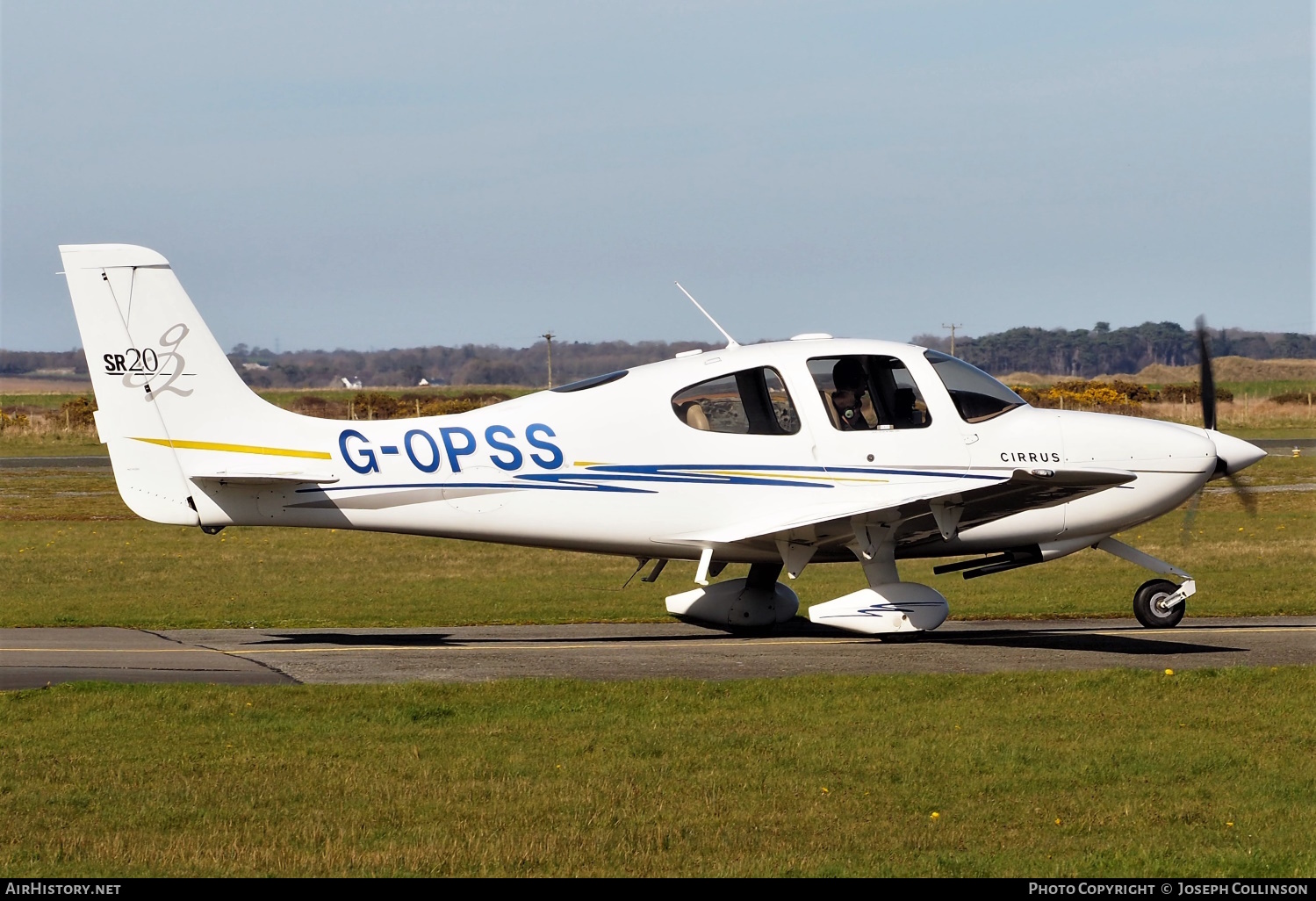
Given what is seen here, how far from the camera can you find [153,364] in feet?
44.6

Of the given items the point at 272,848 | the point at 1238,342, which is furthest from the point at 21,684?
the point at 1238,342

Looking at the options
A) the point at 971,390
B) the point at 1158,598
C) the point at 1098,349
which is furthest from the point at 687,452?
the point at 1098,349

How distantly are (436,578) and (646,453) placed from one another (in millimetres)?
9242

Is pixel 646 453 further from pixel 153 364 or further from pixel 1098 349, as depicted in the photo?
pixel 1098 349

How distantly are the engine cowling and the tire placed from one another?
3721 millimetres

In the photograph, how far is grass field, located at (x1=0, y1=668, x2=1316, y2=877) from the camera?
692 centimetres

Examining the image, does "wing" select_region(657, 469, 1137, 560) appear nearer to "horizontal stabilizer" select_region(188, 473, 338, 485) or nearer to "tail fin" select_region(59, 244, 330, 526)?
"horizontal stabilizer" select_region(188, 473, 338, 485)

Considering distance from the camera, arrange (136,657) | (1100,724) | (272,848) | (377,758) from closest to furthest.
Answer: (272,848) → (377,758) → (1100,724) → (136,657)

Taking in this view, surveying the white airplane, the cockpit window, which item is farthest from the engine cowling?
the cockpit window

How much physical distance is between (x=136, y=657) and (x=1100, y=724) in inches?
346

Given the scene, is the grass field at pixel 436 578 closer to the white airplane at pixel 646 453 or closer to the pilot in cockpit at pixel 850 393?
the white airplane at pixel 646 453

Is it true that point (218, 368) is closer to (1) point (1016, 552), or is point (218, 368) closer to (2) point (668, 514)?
(2) point (668, 514)

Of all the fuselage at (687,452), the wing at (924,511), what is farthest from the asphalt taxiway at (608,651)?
the fuselage at (687,452)

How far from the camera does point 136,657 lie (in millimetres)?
13398
